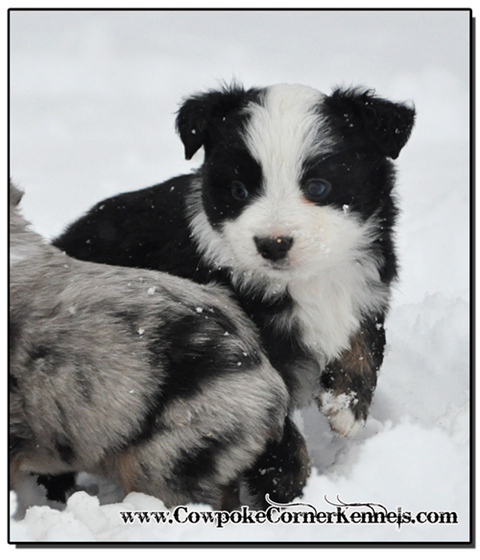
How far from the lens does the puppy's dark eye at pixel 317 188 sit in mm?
3248

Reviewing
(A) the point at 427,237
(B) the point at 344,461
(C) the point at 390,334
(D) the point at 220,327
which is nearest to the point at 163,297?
(D) the point at 220,327

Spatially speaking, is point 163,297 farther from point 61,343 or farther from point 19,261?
point 19,261

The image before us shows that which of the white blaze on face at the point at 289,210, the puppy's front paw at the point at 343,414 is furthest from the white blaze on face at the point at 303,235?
the puppy's front paw at the point at 343,414

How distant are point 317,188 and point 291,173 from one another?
15 centimetres

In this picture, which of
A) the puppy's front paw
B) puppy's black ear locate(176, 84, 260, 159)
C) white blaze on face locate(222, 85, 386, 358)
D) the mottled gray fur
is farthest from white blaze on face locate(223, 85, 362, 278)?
the puppy's front paw

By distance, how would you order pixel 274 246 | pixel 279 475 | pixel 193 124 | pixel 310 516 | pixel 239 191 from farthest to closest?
pixel 193 124
pixel 239 191
pixel 279 475
pixel 274 246
pixel 310 516

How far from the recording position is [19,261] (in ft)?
10.6

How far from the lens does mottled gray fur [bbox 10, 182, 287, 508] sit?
2.86m

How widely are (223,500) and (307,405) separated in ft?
2.98

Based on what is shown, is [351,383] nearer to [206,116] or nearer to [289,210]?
[289,210]

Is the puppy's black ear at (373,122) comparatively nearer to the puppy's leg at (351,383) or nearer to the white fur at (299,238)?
the white fur at (299,238)

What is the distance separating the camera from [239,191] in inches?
132

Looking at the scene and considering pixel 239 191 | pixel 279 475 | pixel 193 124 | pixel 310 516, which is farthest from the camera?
pixel 193 124


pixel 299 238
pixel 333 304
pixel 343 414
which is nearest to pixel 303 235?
pixel 299 238
